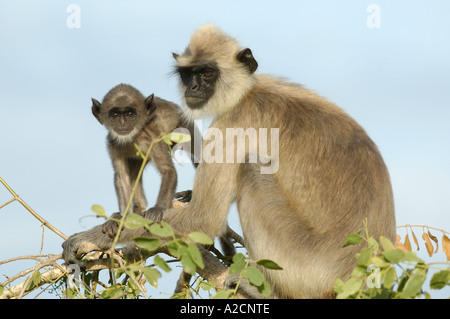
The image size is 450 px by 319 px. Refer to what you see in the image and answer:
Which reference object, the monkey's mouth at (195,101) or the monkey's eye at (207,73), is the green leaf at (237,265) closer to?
the monkey's mouth at (195,101)

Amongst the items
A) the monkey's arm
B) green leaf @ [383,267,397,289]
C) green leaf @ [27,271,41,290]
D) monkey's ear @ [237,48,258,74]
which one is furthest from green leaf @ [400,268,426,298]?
monkey's ear @ [237,48,258,74]

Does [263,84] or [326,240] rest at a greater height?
[263,84]

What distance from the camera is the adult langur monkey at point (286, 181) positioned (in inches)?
220

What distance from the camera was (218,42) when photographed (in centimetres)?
693

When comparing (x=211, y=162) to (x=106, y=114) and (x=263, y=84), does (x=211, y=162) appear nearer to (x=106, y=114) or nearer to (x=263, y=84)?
(x=263, y=84)

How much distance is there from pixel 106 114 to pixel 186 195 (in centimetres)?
136

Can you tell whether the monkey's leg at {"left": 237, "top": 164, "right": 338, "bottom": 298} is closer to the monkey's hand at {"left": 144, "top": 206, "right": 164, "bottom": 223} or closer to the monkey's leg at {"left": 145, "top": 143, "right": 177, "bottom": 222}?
the monkey's hand at {"left": 144, "top": 206, "right": 164, "bottom": 223}

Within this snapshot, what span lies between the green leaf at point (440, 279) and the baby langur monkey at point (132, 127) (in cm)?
→ 377

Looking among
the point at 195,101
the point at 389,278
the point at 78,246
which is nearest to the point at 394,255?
the point at 389,278

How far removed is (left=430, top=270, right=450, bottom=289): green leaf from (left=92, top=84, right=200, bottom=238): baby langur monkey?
12.4ft

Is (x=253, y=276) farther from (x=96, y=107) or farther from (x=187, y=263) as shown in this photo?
(x=96, y=107)

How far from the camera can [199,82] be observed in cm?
679
